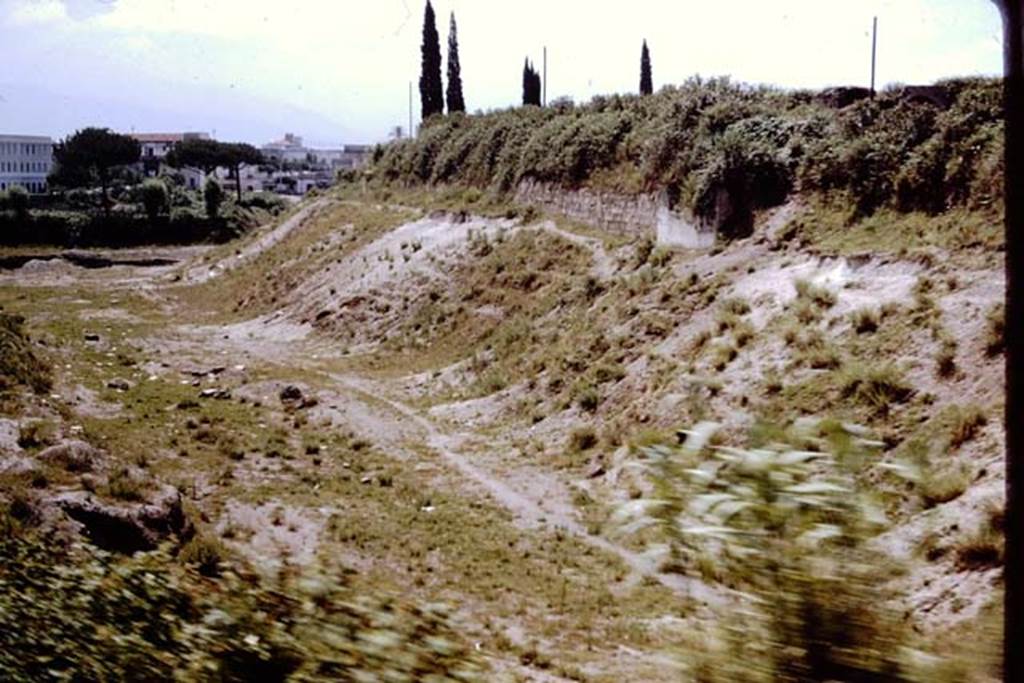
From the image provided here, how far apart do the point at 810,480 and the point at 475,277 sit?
2354 centimetres

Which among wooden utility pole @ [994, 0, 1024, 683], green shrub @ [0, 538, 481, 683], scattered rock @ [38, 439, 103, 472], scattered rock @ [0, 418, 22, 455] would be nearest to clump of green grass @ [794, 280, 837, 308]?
scattered rock @ [38, 439, 103, 472]

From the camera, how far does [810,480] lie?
3328mm

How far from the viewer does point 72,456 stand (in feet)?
40.6

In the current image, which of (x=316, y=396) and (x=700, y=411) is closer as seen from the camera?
(x=700, y=411)

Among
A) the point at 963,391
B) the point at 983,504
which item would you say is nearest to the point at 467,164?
the point at 963,391

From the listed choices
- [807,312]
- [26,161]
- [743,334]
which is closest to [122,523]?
[743,334]

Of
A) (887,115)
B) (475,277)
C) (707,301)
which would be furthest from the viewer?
(475,277)

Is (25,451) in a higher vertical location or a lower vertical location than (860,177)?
lower

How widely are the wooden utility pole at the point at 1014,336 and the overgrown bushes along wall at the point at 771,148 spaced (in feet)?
44.5

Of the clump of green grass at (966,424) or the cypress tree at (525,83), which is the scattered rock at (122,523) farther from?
the cypress tree at (525,83)

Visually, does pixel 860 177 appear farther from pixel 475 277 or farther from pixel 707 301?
pixel 475 277

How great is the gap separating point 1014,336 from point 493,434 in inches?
566

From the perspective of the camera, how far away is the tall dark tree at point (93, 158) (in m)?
52.6

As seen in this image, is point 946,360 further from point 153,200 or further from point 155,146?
point 155,146
